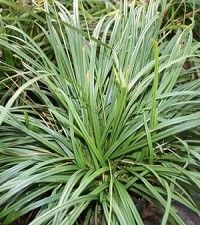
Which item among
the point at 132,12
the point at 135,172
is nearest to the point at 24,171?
the point at 135,172

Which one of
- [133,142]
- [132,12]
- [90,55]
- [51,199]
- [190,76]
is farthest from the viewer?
[190,76]

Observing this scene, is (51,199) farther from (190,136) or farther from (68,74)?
(190,136)

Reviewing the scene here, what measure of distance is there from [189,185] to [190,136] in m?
0.23

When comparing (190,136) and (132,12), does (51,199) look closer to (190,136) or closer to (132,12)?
(190,136)

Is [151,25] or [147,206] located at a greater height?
[151,25]

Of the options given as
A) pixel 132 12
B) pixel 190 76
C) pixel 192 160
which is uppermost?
pixel 132 12

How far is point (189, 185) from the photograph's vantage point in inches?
58.7

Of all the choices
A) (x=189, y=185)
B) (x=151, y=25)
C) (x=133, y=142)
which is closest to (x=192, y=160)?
A: (x=189, y=185)

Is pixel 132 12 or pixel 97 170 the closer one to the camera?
pixel 97 170

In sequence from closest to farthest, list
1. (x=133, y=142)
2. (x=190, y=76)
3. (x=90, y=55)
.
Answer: (x=133, y=142)
(x=90, y=55)
(x=190, y=76)

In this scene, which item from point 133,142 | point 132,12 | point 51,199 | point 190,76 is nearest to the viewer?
point 51,199

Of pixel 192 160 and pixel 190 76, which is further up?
pixel 190 76

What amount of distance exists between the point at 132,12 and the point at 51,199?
0.80 metres

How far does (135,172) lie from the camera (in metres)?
1.42
